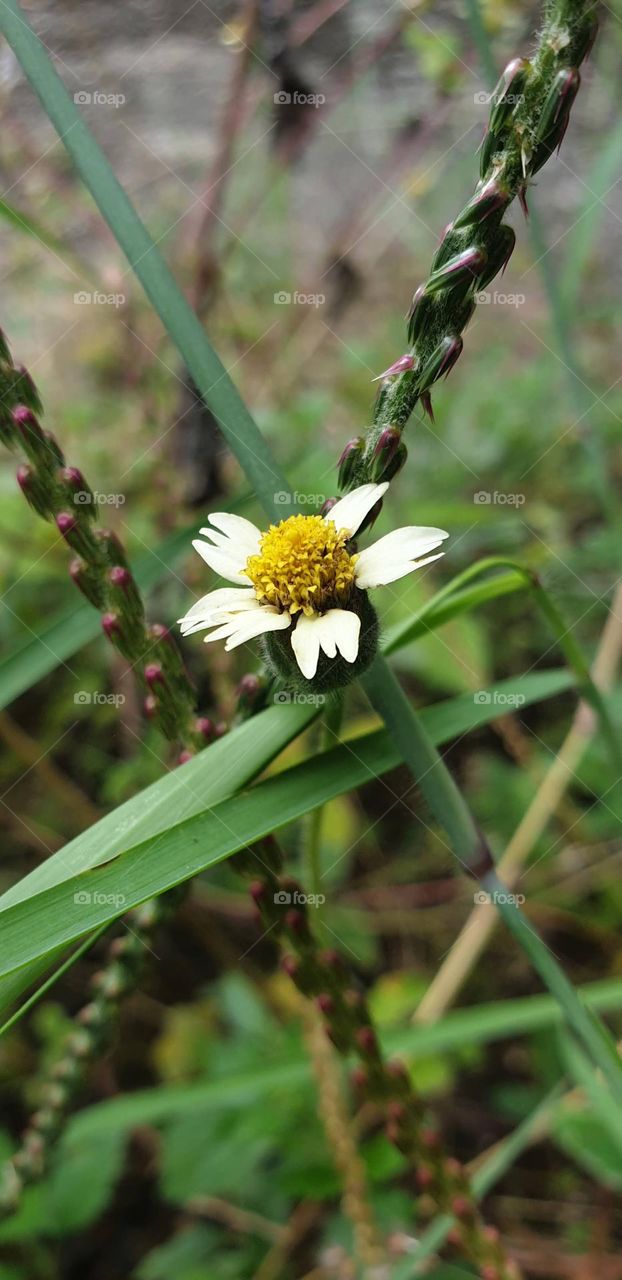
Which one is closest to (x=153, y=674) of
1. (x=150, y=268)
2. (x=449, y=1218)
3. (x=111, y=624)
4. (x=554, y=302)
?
(x=111, y=624)

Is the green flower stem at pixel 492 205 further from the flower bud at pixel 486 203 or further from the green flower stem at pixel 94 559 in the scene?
the green flower stem at pixel 94 559

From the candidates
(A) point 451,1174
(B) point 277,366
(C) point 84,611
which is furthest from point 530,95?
(B) point 277,366

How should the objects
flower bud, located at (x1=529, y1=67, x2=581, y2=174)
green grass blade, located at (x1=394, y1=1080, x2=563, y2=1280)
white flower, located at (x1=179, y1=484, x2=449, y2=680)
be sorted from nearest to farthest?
1. flower bud, located at (x1=529, y1=67, x2=581, y2=174)
2. white flower, located at (x1=179, y1=484, x2=449, y2=680)
3. green grass blade, located at (x1=394, y1=1080, x2=563, y2=1280)

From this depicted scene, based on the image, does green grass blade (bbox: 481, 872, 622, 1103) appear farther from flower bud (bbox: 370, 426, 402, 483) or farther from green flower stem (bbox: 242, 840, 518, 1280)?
flower bud (bbox: 370, 426, 402, 483)

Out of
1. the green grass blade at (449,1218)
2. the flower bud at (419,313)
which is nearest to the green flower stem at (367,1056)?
the green grass blade at (449,1218)

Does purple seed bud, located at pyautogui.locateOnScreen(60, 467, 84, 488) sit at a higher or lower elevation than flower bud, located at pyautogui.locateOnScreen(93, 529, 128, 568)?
higher

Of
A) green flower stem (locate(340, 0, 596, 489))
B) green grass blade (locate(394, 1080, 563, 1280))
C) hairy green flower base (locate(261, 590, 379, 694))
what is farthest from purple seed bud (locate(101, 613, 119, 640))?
green grass blade (locate(394, 1080, 563, 1280))

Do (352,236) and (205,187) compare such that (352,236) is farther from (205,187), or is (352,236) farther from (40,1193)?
(40,1193)
